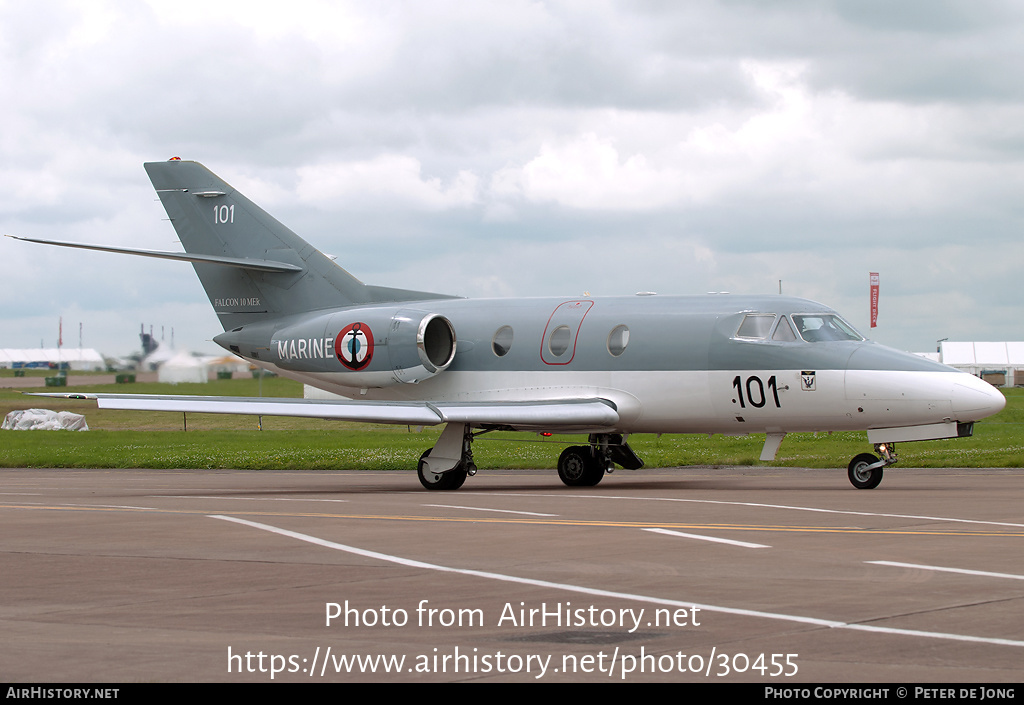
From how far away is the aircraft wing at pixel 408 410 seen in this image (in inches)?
871

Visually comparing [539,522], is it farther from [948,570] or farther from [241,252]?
[241,252]

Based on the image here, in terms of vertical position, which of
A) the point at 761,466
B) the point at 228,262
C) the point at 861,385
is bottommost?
the point at 761,466

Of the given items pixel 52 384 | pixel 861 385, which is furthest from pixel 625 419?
pixel 52 384

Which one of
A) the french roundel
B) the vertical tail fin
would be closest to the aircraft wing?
the french roundel

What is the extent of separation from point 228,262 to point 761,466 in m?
13.0

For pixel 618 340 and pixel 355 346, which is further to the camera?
pixel 355 346

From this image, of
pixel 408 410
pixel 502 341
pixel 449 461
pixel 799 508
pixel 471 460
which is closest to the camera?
pixel 799 508

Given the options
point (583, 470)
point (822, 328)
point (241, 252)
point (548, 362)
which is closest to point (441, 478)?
point (583, 470)

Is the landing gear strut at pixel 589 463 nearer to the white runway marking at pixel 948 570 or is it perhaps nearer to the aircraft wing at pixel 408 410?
the aircraft wing at pixel 408 410

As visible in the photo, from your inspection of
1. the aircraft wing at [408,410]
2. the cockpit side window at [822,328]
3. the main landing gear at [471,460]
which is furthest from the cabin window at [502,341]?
the cockpit side window at [822,328]

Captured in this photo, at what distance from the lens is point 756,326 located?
22000 millimetres

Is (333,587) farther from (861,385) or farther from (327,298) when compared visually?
(327,298)

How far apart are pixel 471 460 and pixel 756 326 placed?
5807 mm
